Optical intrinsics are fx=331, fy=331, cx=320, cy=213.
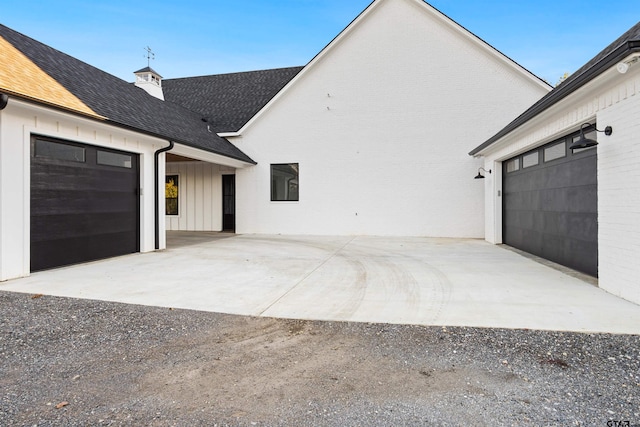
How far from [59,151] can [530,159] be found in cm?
1026

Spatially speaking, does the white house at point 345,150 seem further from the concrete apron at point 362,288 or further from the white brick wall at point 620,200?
the concrete apron at point 362,288

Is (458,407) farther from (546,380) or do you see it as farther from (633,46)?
(633,46)

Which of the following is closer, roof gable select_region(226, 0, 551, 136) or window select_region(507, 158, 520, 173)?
window select_region(507, 158, 520, 173)

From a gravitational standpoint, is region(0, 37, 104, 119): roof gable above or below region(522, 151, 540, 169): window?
above

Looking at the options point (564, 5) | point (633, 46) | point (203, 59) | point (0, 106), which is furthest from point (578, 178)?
point (203, 59)

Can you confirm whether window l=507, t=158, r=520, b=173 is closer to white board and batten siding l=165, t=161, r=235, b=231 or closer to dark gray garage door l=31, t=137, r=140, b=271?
dark gray garage door l=31, t=137, r=140, b=271

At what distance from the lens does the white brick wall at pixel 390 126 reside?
11.5 m

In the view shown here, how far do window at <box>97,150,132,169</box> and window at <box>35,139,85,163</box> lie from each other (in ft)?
1.60

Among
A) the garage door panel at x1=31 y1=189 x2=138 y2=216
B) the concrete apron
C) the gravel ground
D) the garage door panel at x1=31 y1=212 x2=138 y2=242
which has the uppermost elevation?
the garage door panel at x1=31 y1=189 x2=138 y2=216

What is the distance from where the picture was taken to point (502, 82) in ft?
37.3

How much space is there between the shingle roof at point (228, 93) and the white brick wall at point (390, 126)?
1.84m

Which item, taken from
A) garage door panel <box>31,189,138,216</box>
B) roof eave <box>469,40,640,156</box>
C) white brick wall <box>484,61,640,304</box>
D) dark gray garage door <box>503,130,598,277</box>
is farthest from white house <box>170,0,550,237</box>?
white brick wall <box>484,61,640,304</box>

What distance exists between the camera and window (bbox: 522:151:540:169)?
7.75m

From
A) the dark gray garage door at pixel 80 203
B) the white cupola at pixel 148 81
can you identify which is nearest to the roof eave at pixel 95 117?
the dark gray garage door at pixel 80 203
